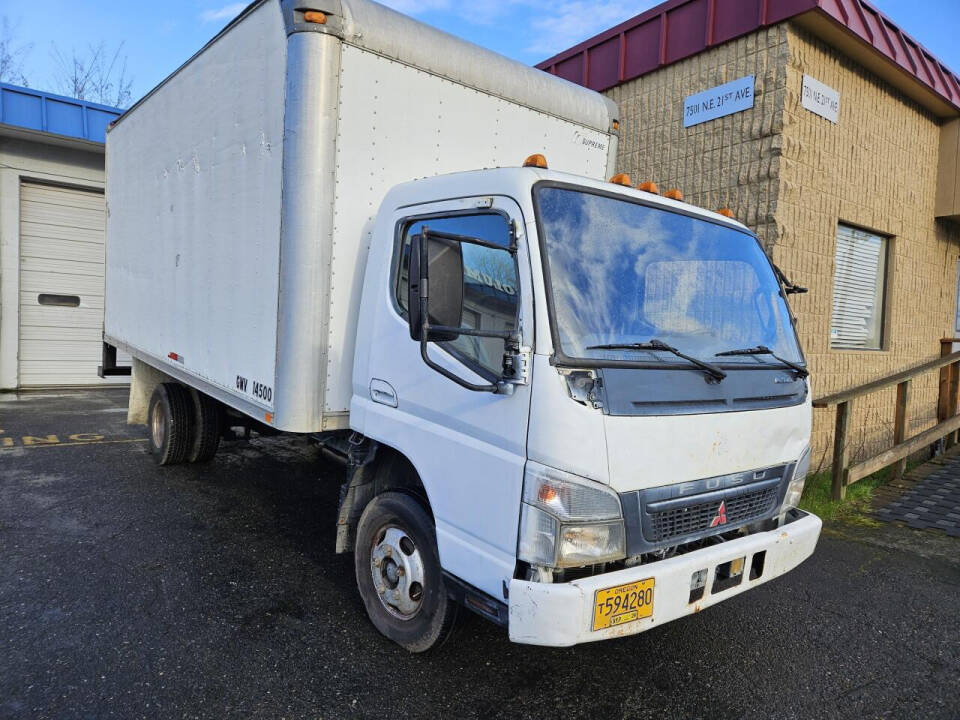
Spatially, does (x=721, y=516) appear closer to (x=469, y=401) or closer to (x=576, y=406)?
(x=576, y=406)

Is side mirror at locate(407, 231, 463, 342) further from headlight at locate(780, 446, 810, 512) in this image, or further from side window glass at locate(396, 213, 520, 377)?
headlight at locate(780, 446, 810, 512)

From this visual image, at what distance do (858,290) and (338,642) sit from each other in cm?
703

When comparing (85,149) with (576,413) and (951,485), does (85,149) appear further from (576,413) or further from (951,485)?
(951,485)

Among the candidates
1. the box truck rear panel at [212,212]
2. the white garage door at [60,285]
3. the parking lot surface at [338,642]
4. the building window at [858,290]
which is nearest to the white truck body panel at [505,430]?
the parking lot surface at [338,642]

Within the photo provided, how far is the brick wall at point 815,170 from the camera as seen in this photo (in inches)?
249

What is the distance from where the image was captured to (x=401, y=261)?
325 centimetres

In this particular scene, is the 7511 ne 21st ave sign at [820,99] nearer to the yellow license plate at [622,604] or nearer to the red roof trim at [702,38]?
the red roof trim at [702,38]

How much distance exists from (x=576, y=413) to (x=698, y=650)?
1792 mm

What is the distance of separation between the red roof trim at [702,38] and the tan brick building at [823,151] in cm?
2

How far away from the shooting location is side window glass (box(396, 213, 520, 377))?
2686 mm

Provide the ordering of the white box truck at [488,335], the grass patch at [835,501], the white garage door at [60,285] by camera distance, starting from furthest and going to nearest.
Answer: the white garage door at [60,285] → the grass patch at [835,501] → the white box truck at [488,335]

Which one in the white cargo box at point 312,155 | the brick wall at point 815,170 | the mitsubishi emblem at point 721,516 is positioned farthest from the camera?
the brick wall at point 815,170

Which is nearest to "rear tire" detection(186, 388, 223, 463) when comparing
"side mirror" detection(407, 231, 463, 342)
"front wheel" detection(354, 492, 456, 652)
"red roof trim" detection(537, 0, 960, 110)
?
"front wheel" detection(354, 492, 456, 652)

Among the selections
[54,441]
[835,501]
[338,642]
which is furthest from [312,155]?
[54,441]
